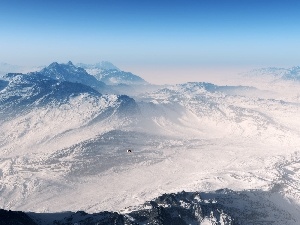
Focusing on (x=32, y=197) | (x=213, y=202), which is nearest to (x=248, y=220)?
(x=213, y=202)

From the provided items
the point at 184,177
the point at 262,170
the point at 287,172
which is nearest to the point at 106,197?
the point at 184,177

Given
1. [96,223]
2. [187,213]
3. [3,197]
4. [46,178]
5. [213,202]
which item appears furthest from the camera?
[46,178]

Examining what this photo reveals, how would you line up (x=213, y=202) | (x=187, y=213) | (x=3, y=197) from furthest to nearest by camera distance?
(x=3, y=197), (x=213, y=202), (x=187, y=213)

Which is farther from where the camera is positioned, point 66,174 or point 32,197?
point 66,174

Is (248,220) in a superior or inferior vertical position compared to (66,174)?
superior

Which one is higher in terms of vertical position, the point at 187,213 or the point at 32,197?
the point at 187,213

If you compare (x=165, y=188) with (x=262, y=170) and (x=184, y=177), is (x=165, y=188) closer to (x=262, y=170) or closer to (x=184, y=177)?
(x=184, y=177)

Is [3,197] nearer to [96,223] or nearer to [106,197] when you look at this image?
[106,197]

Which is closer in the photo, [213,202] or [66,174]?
[213,202]

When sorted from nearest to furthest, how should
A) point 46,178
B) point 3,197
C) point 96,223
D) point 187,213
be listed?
1. point 96,223
2. point 187,213
3. point 3,197
4. point 46,178
